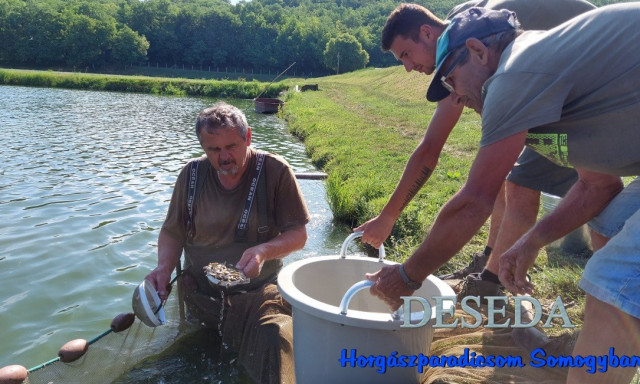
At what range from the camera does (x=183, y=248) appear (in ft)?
13.0

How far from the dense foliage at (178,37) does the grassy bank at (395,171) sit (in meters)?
77.4

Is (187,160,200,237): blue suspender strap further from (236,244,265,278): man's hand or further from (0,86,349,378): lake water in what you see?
(0,86,349,378): lake water

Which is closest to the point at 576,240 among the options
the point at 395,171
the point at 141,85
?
the point at 395,171

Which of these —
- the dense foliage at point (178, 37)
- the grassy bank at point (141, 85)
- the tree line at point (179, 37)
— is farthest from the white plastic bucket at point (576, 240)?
the dense foliage at point (178, 37)

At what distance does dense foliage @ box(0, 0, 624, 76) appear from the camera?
88938 mm

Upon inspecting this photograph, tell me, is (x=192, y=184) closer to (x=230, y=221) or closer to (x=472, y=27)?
(x=230, y=221)

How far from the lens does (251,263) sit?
3148 mm

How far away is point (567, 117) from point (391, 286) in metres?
0.93

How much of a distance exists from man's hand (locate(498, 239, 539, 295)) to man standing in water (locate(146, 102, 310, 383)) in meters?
1.58

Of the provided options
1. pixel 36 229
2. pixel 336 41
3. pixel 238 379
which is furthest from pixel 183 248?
pixel 336 41

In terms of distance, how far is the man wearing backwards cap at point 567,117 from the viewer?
1.64m

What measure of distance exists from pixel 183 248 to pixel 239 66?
4492 inches

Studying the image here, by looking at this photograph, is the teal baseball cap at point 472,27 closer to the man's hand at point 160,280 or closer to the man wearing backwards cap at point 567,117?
the man wearing backwards cap at point 567,117

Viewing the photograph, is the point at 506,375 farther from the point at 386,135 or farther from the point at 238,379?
the point at 386,135
